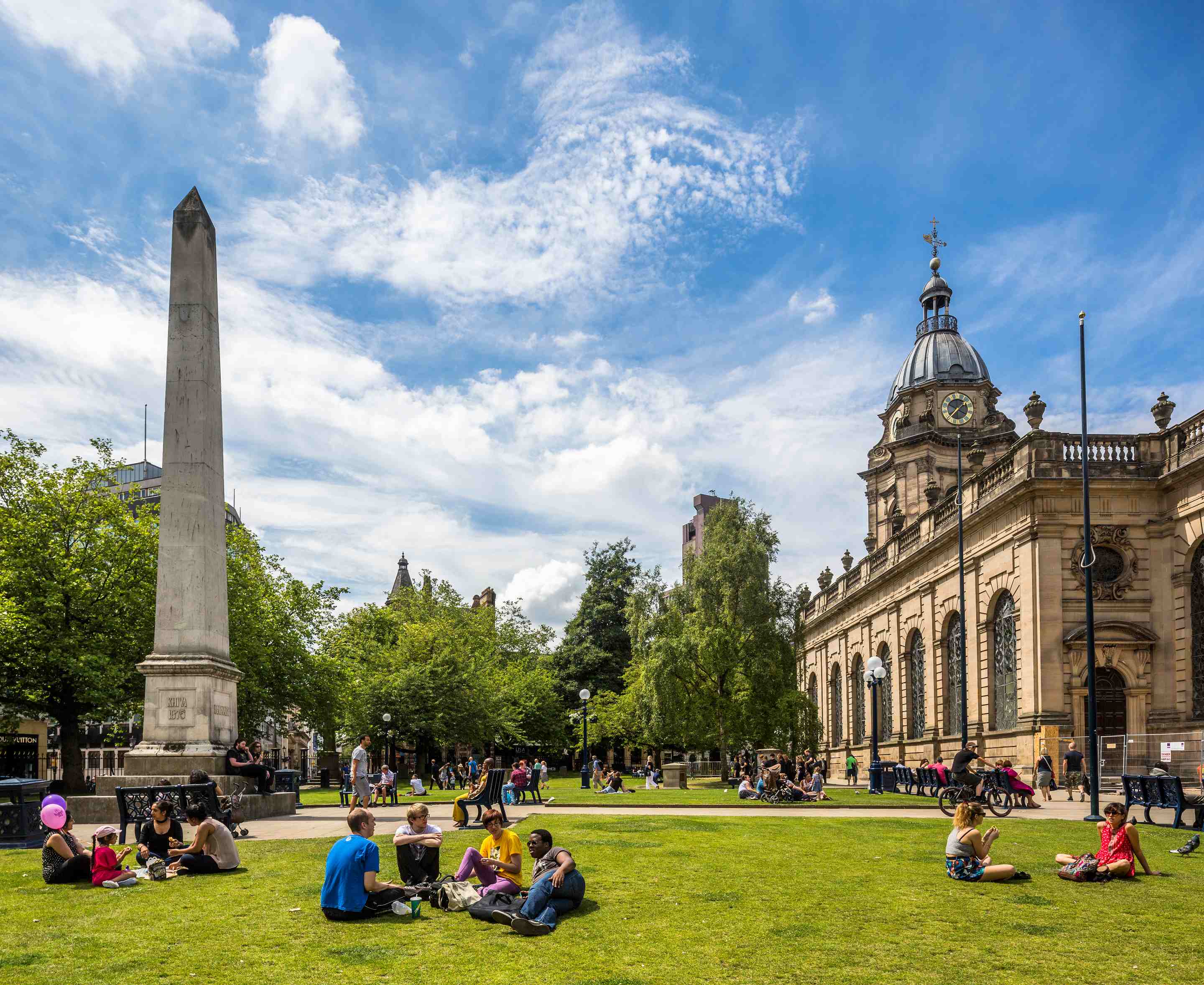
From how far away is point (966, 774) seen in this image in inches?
827

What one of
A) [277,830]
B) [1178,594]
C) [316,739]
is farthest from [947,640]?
[316,739]

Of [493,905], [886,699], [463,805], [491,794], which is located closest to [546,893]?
[493,905]

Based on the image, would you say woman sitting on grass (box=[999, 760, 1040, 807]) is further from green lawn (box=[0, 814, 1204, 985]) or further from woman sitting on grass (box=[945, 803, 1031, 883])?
woman sitting on grass (box=[945, 803, 1031, 883])

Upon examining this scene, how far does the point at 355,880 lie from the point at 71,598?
85.7 ft

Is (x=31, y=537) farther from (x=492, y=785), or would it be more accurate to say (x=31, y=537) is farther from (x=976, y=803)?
(x=976, y=803)

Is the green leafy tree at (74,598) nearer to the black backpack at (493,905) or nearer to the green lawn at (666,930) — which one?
the green lawn at (666,930)

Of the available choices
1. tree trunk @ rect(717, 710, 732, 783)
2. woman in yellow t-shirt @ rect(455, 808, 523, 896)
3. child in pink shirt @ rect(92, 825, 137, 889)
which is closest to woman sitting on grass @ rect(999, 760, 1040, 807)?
woman in yellow t-shirt @ rect(455, 808, 523, 896)

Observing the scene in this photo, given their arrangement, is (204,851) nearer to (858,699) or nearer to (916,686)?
(916,686)

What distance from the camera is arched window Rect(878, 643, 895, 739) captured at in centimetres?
4959

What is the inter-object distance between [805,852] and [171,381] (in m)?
13.6

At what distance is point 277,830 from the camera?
16.8m

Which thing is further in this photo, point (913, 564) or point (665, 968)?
point (913, 564)

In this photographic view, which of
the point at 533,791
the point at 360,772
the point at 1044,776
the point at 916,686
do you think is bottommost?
the point at 533,791

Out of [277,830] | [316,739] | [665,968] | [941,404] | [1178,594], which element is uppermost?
[941,404]
